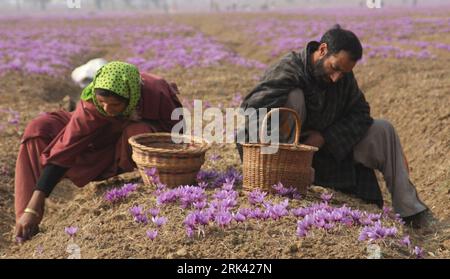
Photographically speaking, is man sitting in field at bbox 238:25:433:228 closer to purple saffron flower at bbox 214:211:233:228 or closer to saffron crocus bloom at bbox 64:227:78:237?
purple saffron flower at bbox 214:211:233:228

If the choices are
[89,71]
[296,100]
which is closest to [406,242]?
[296,100]

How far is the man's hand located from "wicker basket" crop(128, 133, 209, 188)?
3.04ft

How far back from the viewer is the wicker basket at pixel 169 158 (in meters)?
4.21

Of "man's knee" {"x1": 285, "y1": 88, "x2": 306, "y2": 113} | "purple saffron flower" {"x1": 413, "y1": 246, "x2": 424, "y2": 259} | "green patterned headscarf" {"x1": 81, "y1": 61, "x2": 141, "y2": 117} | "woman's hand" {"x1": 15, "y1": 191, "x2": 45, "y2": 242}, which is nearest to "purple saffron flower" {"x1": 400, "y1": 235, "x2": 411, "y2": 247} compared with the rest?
"purple saffron flower" {"x1": 413, "y1": 246, "x2": 424, "y2": 259}

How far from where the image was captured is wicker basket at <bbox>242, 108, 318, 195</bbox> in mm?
4109

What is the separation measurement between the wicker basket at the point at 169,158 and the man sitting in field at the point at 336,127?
51 centimetres

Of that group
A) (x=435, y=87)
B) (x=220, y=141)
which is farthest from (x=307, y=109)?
(x=435, y=87)

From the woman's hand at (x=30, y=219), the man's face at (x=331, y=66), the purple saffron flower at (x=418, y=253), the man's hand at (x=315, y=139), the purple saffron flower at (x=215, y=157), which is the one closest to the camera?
the purple saffron flower at (x=418, y=253)

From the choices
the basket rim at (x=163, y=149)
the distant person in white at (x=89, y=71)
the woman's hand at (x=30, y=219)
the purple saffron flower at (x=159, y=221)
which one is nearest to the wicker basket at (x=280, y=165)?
the basket rim at (x=163, y=149)

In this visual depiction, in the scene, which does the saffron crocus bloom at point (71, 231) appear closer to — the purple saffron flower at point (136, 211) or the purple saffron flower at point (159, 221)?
the purple saffron flower at point (136, 211)

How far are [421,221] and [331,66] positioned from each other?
5.42 feet

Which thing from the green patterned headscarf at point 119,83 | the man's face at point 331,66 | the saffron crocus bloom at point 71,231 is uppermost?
the man's face at point 331,66

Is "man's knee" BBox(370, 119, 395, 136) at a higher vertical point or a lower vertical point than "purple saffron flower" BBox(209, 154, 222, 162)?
higher
